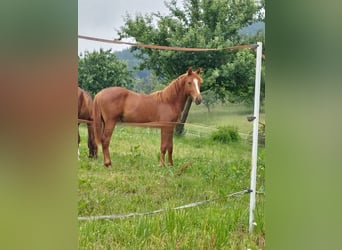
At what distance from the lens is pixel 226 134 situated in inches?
65.8

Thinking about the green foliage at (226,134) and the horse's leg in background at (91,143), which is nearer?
the horse's leg in background at (91,143)

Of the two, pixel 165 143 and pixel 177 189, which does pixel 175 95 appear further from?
pixel 177 189

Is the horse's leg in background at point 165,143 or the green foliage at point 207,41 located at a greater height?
the green foliage at point 207,41

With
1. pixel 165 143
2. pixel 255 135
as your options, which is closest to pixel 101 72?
pixel 165 143

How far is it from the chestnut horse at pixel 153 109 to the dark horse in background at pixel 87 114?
0.03 metres

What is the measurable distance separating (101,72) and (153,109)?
10.3 inches

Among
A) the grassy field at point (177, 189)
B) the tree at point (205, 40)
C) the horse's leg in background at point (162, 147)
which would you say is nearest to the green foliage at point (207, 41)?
the tree at point (205, 40)

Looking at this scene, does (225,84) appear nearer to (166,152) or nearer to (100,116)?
(166,152)

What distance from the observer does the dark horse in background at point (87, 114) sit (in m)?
1.49

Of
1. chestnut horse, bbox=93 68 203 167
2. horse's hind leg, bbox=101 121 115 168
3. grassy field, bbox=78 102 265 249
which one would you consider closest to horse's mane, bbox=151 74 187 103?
chestnut horse, bbox=93 68 203 167

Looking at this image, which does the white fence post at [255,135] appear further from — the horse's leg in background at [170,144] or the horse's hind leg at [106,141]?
the horse's hind leg at [106,141]
